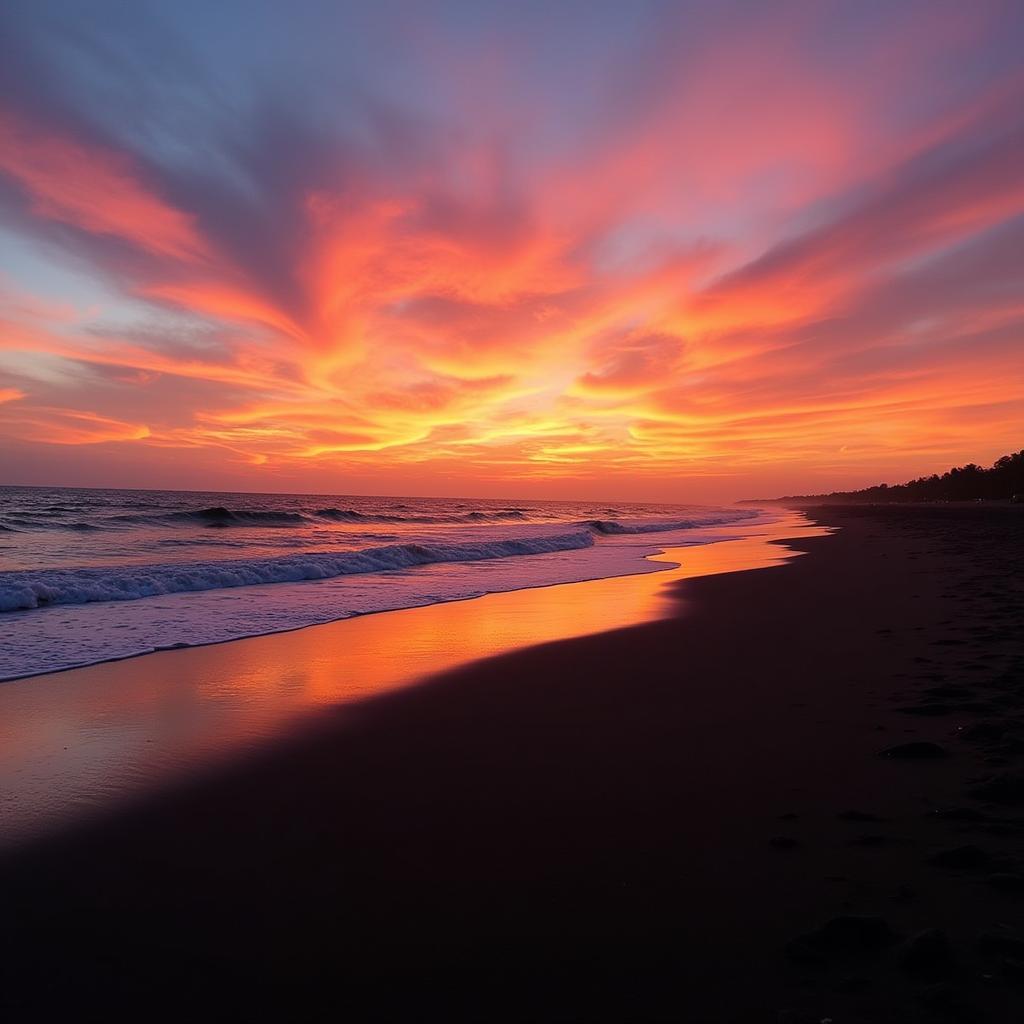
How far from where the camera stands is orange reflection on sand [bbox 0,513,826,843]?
14.8 feet

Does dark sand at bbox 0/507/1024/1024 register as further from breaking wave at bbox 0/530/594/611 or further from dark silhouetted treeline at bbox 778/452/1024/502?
dark silhouetted treeline at bbox 778/452/1024/502

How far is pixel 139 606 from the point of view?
1202cm

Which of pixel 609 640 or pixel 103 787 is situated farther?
pixel 609 640

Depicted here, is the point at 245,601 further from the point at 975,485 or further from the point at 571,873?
the point at 975,485

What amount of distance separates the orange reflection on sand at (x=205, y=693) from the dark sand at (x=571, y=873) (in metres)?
0.54

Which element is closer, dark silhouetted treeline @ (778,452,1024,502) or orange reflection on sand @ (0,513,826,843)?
orange reflection on sand @ (0,513,826,843)

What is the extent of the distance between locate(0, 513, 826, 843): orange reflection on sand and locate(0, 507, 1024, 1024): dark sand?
0.54m

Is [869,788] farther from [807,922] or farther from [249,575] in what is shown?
[249,575]

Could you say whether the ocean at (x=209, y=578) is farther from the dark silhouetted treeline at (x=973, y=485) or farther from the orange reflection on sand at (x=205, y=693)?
the dark silhouetted treeline at (x=973, y=485)

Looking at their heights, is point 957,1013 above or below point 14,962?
above

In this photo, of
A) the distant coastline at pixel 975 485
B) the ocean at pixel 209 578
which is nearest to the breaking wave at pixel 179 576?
the ocean at pixel 209 578

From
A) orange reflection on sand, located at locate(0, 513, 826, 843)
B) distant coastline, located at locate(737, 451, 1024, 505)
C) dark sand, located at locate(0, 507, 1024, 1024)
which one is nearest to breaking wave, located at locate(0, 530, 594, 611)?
orange reflection on sand, located at locate(0, 513, 826, 843)

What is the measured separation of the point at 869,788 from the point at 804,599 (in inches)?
348

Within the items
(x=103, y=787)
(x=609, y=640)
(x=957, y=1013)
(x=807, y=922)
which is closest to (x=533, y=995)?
(x=807, y=922)
